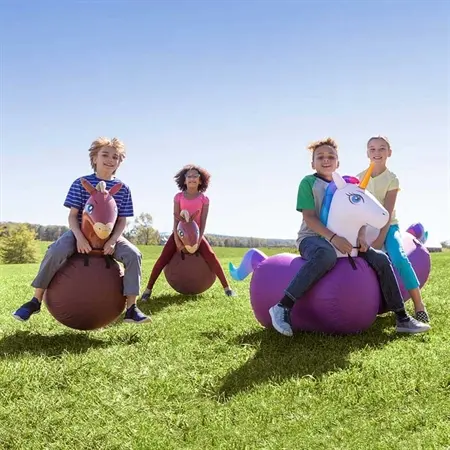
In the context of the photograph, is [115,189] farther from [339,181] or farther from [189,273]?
[189,273]

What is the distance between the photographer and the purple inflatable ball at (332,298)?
5.54 m

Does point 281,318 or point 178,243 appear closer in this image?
point 281,318

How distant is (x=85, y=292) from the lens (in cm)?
581

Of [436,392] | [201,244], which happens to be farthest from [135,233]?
[436,392]

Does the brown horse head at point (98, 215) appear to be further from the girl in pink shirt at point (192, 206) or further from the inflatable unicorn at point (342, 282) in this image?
the girl in pink shirt at point (192, 206)

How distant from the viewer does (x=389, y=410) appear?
12.3ft

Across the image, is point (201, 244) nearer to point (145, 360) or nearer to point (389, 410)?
point (145, 360)

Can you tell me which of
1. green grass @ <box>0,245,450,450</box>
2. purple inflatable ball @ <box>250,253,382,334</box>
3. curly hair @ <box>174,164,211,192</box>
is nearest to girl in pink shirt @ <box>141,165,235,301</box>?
curly hair @ <box>174,164,211,192</box>

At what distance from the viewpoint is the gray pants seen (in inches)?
229

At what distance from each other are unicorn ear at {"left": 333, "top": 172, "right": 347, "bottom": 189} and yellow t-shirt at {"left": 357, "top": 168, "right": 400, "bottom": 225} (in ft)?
4.38

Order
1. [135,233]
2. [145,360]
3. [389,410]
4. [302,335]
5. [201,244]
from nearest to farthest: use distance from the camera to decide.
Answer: [389,410], [145,360], [302,335], [201,244], [135,233]

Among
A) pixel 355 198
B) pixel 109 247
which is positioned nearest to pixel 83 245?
pixel 109 247

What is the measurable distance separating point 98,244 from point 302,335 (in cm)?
234

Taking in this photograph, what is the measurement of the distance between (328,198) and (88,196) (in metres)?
2.58
